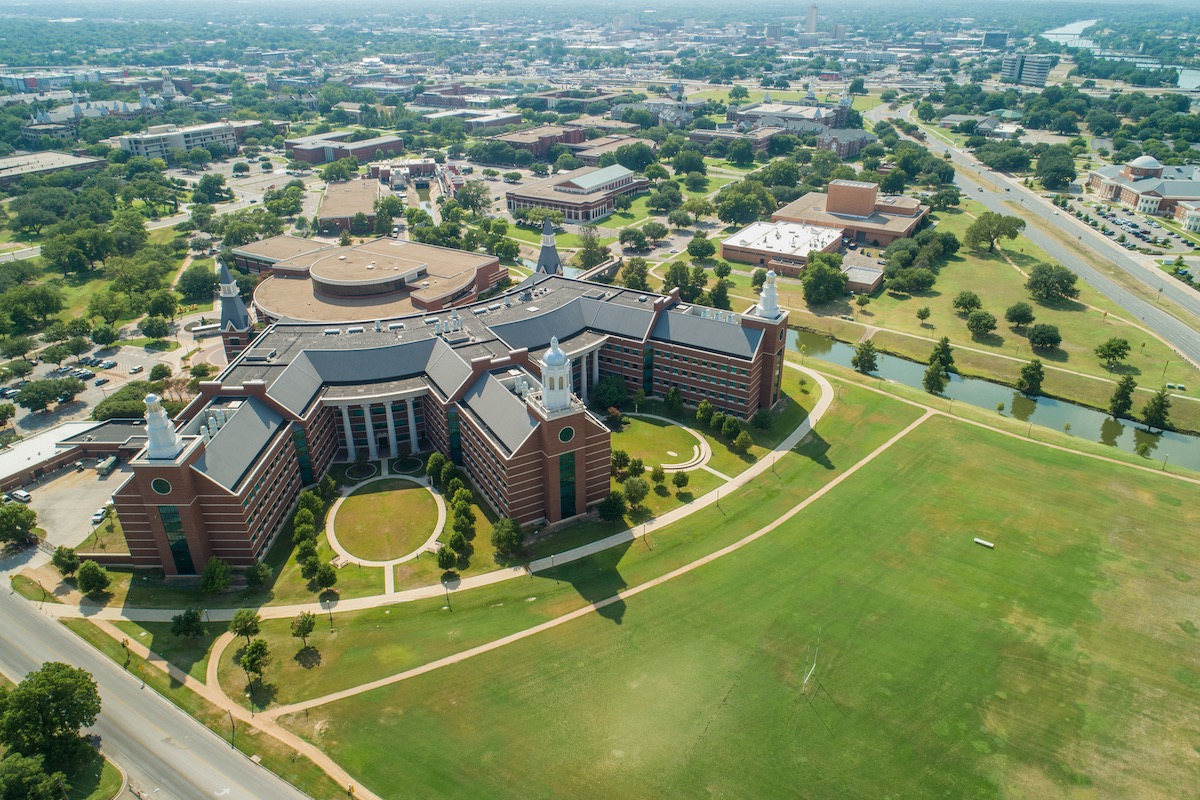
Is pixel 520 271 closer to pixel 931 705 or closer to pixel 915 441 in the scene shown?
pixel 915 441

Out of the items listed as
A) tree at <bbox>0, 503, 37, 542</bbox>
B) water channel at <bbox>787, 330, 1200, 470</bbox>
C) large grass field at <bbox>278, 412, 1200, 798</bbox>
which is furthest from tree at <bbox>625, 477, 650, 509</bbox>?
tree at <bbox>0, 503, 37, 542</bbox>

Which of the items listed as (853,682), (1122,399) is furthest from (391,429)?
(1122,399)

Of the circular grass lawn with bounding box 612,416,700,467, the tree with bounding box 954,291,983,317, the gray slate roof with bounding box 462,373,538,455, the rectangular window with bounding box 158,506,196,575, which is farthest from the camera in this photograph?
the tree with bounding box 954,291,983,317

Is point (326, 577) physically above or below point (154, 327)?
below

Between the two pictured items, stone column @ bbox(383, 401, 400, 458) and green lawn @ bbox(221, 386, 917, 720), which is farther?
stone column @ bbox(383, 401, 400, 458)

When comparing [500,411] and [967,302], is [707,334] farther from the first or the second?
[967,302]

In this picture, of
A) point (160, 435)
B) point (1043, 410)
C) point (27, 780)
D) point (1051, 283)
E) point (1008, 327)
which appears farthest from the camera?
point (1051, 283)

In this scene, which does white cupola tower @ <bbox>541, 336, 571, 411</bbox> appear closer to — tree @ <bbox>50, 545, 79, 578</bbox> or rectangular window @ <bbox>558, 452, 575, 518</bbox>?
rectangular window @ <bbox>558, 452, 575, 518</bbox>

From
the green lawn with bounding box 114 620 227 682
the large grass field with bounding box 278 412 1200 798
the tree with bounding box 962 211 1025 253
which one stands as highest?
the tree with bounding box 962 211 1025 253
